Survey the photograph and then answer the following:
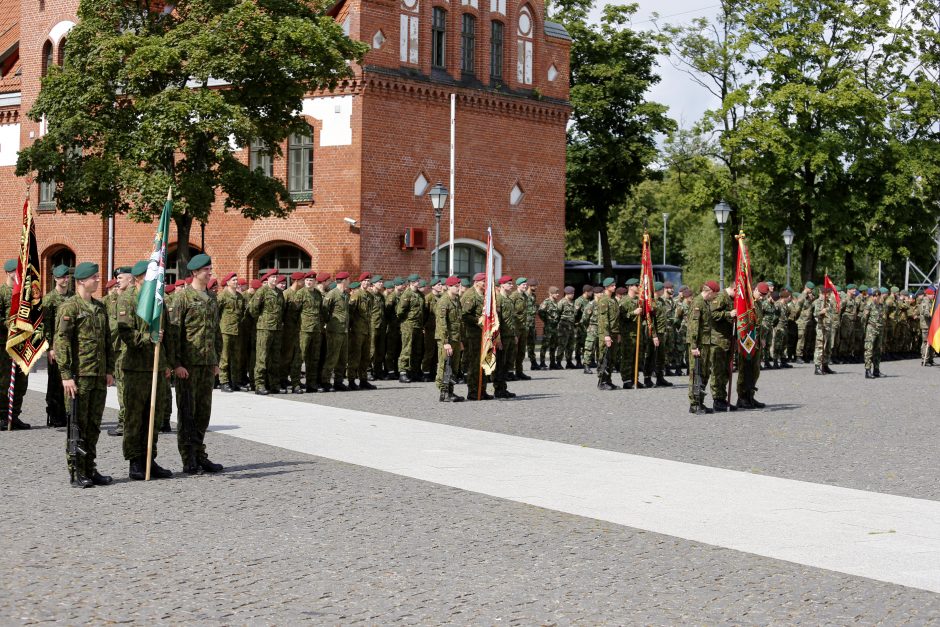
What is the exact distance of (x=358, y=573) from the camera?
7.18 meters

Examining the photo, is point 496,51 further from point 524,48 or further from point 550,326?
point 550,326

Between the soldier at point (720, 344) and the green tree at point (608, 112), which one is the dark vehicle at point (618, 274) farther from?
the soldier at point (720, 344)

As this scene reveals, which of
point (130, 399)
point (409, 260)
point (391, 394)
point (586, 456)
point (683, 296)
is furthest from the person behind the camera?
point (409, 260)

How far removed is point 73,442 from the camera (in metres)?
10.1

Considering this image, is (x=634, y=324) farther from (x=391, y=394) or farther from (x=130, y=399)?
(x=130, y=399)

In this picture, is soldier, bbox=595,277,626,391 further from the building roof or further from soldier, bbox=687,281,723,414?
the building roof

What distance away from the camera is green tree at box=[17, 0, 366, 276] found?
1049 inches

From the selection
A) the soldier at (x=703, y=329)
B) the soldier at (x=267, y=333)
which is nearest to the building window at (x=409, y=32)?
the soldier at (x=267, y=333)

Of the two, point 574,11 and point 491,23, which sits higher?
point 574,11

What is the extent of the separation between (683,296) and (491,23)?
14.6m

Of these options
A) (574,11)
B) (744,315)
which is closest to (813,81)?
(574,11)

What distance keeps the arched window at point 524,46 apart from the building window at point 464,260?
5470mm

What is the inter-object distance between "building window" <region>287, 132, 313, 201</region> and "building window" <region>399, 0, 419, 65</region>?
11.8 feet

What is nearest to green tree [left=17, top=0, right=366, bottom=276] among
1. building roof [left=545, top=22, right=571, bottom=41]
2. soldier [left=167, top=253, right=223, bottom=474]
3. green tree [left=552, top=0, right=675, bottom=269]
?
building roof [left=545, top=22, right=571, bottom=41]
